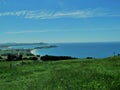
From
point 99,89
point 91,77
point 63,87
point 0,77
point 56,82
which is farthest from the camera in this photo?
point 0,77

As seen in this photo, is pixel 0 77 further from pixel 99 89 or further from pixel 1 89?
pixel 99 89

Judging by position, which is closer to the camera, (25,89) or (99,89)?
(99,89)

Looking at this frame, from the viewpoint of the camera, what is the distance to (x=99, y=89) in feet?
57.9

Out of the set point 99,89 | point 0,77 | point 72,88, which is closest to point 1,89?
point 72,88

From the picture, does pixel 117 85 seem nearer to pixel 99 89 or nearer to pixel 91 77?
pixel 99 89

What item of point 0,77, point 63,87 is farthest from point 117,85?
point 0,77

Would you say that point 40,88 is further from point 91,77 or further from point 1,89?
point 91,77

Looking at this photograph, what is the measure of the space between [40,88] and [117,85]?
4.54 metres

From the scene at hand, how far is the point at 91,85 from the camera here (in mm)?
18906

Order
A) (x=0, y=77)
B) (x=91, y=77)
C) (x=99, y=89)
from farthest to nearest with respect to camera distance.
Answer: (x=0, y=77), (x=91, y=77), (x=99, y=89)

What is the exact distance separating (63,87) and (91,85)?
168 cm

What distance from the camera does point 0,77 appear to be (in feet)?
105

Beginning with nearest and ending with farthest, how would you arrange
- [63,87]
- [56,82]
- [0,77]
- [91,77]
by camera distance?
[63,87] < [56,82] < [91,77] < [0,77]

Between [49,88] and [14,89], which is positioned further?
[14,89]
